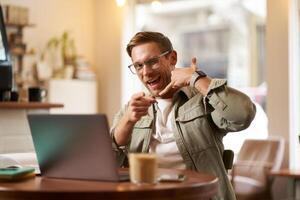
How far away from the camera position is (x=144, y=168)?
1.52m

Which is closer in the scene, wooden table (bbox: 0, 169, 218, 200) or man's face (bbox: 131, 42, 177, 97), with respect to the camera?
wooden table (bbox: 0, 169, 218, 200)

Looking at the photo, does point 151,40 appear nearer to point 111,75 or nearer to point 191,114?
point 191,114

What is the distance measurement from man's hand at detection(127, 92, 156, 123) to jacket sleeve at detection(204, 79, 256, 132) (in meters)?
0.24

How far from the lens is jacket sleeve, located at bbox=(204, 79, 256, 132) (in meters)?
1.95

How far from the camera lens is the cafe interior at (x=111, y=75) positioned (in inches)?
183

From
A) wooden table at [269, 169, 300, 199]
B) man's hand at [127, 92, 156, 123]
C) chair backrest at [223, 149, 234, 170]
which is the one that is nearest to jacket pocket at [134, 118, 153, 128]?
man's hand at [127, 92, 156, 123]

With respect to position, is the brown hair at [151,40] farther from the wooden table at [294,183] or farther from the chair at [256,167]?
the chair at [256,167]

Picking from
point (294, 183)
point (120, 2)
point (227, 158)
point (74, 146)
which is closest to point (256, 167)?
point (294, 183)

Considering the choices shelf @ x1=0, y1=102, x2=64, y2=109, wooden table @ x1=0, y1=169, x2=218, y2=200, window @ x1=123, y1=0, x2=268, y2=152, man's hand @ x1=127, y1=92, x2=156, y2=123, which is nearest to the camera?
wooden table @ x1=0, y1=169, x2=218, y2=200

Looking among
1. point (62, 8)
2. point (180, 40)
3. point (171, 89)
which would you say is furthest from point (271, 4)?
point (180, 40)

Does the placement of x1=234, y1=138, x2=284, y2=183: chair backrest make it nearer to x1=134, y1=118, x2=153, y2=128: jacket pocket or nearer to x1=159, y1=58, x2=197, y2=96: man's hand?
x1=134, y1=118, x2=153, y2=128: jacket pocket

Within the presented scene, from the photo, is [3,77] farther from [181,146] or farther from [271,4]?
[271,4]

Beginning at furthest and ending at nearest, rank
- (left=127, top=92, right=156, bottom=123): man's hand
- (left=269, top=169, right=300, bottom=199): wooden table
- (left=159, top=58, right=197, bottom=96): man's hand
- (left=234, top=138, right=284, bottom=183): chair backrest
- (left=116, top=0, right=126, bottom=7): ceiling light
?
(left=116, top=0, right=126, bottom=7): ceiling light → (left=234, top=138, right=284, bottom=183): chair backrest → (left=269, top=169, right=300, bottom=199): wooden table → (left=159, top=58, right=197, bottom=96): man's hand → (left=127, top=92, right=156, bottom=123): man's hand

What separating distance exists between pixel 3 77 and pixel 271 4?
251cm
